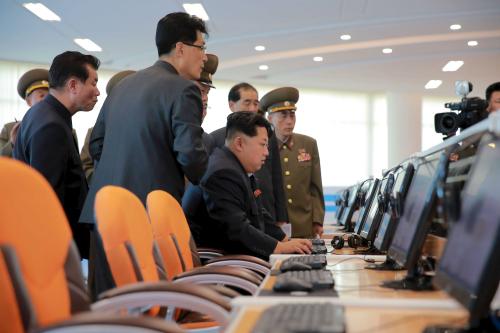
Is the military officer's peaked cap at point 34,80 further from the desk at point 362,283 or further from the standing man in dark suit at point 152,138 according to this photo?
the desk at point 362,283

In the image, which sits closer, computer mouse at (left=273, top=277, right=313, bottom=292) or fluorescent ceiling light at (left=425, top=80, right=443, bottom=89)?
computer mouse at (left=273, top=277, right=313, bottom=292)

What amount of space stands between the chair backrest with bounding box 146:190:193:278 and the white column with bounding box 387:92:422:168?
39.4 feet

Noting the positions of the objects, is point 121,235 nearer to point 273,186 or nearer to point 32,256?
point 32,256

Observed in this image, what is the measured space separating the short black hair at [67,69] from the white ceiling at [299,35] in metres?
4.74

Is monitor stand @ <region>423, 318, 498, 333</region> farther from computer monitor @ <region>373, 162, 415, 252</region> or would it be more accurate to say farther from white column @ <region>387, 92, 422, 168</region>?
white column @ <region>387, 92, 422, 168</region>

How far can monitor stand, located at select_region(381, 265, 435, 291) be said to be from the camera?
1945 millimetres

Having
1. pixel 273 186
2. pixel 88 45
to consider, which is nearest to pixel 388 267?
pixel 273 186

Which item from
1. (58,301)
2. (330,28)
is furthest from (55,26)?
(58,301)

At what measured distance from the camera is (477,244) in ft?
4.27

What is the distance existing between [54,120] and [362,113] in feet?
38.9

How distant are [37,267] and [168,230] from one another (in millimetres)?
1070

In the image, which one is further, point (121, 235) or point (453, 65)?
point (453, 65)

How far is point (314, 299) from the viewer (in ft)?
5.45

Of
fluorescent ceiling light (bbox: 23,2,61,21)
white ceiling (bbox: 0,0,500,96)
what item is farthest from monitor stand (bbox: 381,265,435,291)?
fluorescent ceiling light (bbox: 23,2,61,21)
